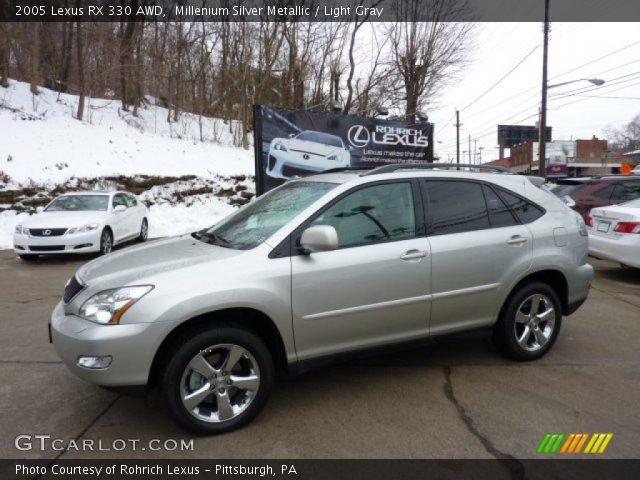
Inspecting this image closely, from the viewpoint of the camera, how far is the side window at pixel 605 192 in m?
9.31

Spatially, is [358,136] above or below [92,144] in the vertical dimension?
below

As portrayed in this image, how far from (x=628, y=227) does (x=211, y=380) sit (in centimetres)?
671

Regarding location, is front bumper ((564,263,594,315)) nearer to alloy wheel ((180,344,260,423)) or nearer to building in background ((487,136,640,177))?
alloy wheel ((180,344,260,423))

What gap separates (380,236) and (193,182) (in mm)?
14825

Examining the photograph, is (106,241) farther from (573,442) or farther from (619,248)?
(619,248)

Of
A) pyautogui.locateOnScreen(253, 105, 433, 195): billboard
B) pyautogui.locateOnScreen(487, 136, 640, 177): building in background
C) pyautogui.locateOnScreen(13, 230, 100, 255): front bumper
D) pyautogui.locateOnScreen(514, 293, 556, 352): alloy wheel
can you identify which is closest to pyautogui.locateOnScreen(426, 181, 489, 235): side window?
pyautogui.locateOnScreen(514, 293, 556, 352): alloy wheel

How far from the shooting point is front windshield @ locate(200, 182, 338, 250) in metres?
3.36

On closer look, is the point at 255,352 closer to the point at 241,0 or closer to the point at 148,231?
the point at 148,231

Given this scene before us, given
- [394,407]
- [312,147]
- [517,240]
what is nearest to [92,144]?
[312,147]

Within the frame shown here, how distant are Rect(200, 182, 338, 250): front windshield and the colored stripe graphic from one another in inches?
86.1

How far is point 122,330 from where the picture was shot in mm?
2697

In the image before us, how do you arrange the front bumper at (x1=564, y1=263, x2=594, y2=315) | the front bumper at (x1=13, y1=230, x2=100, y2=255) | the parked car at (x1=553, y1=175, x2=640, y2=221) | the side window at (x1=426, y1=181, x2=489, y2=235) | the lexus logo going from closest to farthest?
the side window at (x1=426, y1=181, x2=489, y2=235) → the front bumper at (x1=564, y1=263, x2=594, y2=315) → the front bumper at (x1=13, y1=230, x2=100, y2=255) → the parked car at (x1=553, y1=175, x2=640, y2=221) → the lexus logo

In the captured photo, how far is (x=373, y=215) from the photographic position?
353 centimetres
